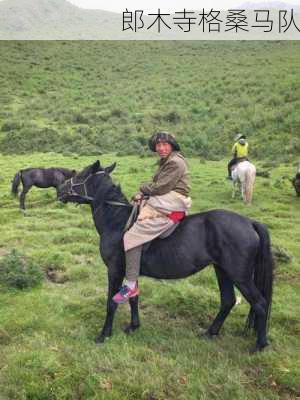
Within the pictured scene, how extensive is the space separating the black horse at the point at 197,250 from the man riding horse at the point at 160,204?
0.60 ft

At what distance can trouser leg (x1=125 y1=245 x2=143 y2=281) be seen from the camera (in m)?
6.38

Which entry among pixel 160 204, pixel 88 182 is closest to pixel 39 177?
pixel 88 182

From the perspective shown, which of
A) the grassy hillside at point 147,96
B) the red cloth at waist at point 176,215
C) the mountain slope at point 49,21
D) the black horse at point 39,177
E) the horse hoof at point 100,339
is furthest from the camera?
the mountain slope at point 49,21

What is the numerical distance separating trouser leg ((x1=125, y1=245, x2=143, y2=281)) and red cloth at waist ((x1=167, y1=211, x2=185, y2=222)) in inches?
22.4

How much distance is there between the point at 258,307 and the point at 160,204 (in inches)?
72.6

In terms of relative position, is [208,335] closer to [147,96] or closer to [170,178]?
[170,178]

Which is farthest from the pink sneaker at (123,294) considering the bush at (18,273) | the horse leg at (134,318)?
the bush at (18,273)

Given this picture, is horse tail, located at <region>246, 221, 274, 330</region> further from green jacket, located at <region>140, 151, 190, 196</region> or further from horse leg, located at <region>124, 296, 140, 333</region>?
horse leg, located at <region>124, 296, 140, 333</region>

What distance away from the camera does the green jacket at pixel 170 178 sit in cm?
621

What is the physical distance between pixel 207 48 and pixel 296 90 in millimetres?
28988

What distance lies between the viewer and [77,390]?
5211 millimetres

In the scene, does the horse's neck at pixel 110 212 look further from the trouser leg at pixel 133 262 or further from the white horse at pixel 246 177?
the white horse at pixel 246 177

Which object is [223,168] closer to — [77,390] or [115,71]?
[77,390]

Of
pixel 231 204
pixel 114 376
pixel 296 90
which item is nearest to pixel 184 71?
pixel 296 90
